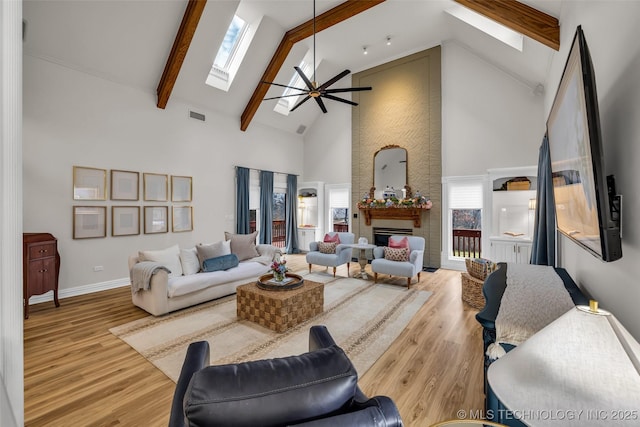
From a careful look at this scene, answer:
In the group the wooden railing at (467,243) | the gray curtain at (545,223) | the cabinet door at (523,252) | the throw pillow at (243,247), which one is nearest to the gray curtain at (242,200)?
the throw pillow at (243,247)

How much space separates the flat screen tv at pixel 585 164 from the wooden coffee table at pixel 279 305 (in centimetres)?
254

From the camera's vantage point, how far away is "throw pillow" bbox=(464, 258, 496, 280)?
3.66m

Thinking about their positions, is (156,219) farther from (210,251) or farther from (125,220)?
(210,251)

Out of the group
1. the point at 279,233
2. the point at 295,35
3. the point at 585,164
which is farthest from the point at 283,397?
the point at 279,233

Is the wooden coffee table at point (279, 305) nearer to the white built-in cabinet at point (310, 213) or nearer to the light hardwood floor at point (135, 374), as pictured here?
the light hardwood floor at point (135, 374)

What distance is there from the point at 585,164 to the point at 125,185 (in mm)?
5896

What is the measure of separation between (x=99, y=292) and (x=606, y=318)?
19.2 ft

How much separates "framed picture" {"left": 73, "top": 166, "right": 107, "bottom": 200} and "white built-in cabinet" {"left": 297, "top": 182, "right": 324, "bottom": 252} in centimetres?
489

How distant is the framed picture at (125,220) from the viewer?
4.78m

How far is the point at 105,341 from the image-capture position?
9.49ft

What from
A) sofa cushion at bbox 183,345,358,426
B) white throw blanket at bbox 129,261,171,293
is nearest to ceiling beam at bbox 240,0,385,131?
white throw blanket at bbox 129,261,171,293

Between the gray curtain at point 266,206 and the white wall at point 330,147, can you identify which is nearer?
the gray curtain at point 266,206

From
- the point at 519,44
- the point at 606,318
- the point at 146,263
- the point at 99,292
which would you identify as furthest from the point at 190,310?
the point at 519,44

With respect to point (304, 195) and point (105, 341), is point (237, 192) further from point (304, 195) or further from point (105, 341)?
point (105, 341)
